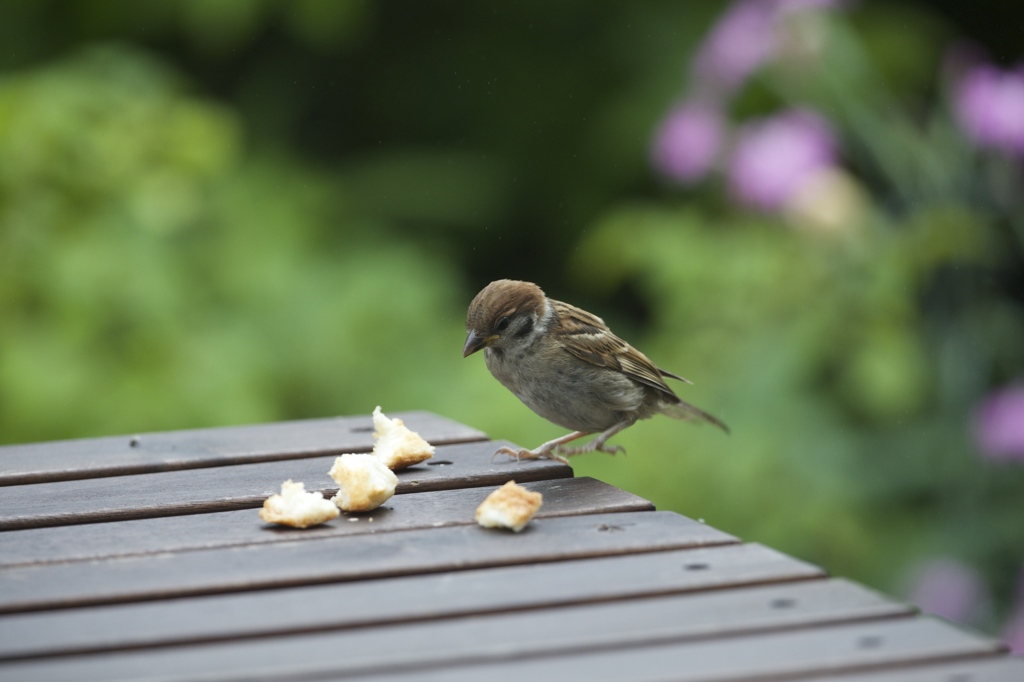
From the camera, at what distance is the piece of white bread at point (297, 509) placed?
1846mm

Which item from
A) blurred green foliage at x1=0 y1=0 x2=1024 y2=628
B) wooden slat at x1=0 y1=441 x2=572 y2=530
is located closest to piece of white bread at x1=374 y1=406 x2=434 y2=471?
wooden slat at x1=0 y1=441 x2=572 y2=530

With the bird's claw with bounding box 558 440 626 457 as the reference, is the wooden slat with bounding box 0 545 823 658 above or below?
below

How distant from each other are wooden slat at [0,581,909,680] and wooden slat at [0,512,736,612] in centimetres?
19

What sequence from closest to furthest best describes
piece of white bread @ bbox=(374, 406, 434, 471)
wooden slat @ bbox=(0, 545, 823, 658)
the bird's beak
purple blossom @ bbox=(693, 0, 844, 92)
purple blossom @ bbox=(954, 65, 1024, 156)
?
1. wooden slat @ bbox=(0, 545, 823, 658)
2. piece of white bread @ bbox=(374, 406, 434, 471)
3. the bird's beak
4. purple blossom @ bbox=(954, 65, 1024, 156)
5. purple blossom @ bbox=(693, 0, 844, 92)

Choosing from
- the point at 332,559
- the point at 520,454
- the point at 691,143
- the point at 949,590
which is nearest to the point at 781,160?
the point at 691,143

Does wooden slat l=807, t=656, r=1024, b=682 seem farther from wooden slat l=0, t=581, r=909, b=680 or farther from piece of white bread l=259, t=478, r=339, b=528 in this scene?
piece of white bread l=259, t=478, r=339, b=528

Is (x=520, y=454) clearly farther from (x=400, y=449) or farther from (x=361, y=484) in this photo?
(x=361, y=484)

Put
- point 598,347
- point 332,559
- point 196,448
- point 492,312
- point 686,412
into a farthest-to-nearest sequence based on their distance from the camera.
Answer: point 686,412
point 598,347
point 492,312
point 196,448
point 332,559

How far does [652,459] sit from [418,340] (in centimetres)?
99

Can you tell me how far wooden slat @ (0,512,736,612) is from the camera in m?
1.57

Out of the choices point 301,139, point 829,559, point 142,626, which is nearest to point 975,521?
point 829,559

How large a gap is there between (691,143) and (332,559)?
9.71 ft

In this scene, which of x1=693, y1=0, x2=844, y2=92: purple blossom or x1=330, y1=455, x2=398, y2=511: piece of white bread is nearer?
x1=330, y1=455, x2=398, y2=511: piece of white bread

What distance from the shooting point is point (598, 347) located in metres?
2.80
